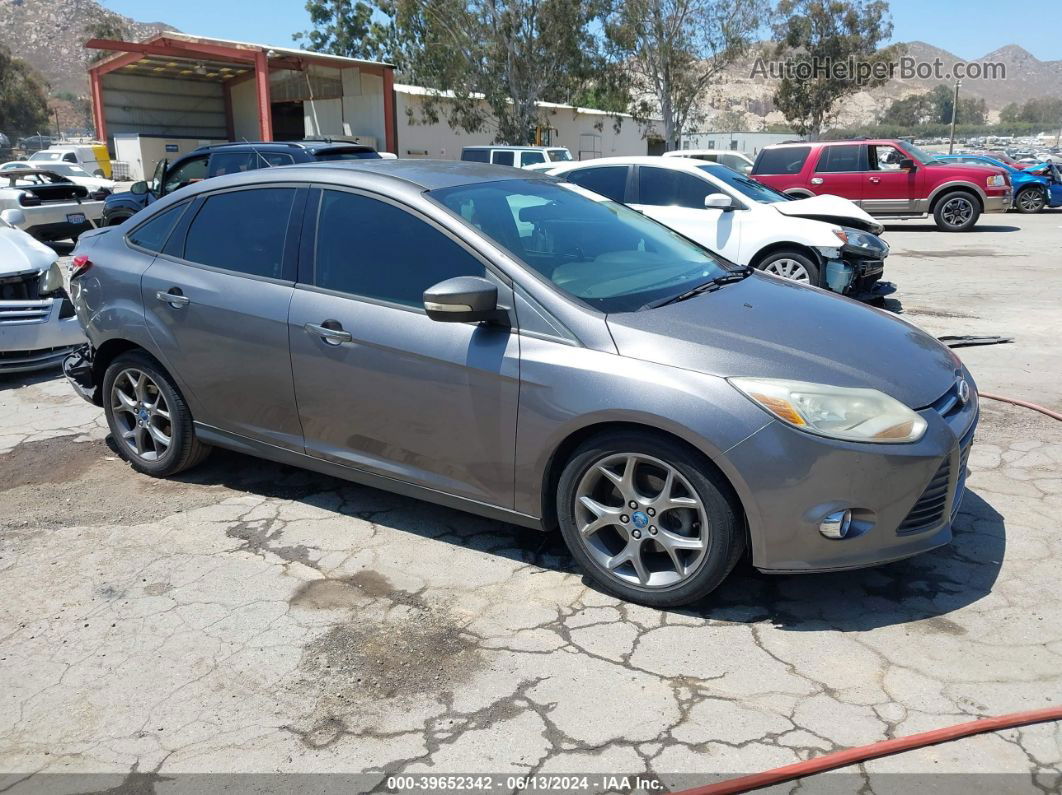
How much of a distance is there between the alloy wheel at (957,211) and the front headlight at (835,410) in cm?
1738

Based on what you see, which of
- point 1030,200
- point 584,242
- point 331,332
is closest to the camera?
point 331,332

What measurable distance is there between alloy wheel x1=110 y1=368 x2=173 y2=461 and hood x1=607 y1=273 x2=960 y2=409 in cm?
272

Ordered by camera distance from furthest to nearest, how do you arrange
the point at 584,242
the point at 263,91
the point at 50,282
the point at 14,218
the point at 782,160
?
the point at 263,91 < the point at 782,160 < the point at 14,218 < the point at 50,282 < the point at 584,242

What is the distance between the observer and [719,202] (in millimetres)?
8836

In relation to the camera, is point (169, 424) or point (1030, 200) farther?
point (1030, 200)

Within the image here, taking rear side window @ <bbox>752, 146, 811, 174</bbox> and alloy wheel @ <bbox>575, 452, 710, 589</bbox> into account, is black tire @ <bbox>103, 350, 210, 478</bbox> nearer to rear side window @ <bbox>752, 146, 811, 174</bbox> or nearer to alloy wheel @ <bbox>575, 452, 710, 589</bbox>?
alloy wheel @ <bbox>575, 452, 710, 589</bbox>

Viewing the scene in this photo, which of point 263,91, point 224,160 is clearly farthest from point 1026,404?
point 263,91

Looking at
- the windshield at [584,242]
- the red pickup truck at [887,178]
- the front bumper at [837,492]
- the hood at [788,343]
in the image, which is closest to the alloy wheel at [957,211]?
the red pickup truck at [887,178]

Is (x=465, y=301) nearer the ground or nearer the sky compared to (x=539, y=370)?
nearer the sky

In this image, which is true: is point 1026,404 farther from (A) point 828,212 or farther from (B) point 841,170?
(B) point 841,170

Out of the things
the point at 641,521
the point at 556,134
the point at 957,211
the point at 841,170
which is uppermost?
the point at 556,134

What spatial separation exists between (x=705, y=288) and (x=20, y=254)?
238 inches

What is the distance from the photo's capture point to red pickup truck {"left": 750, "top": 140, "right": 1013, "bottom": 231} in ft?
59.4

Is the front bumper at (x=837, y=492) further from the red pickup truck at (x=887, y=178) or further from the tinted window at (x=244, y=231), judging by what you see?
the red pickup truck at (x=887, y=178)
